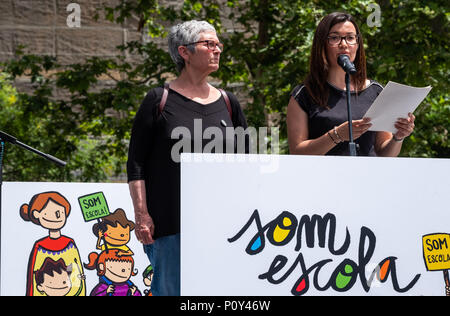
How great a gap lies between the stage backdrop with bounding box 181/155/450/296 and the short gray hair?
2.65 ft

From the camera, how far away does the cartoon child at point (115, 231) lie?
482 centimetres

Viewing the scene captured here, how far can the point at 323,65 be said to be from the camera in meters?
3.30

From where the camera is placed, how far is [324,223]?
8.30 ft

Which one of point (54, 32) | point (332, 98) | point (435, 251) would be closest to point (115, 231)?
point (332, 98)

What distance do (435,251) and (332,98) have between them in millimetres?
924

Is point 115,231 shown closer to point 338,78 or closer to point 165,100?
point 165,100

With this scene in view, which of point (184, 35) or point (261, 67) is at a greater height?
point (261, 67)

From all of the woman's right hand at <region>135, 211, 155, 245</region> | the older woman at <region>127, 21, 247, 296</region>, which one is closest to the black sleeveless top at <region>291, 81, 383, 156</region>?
the older woman at <region>127, 21, 247, 296</region>

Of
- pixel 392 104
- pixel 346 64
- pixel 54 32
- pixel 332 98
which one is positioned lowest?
pixel 392 104

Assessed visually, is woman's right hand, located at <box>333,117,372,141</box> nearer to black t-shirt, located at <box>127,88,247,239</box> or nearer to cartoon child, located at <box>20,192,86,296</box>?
black t-shirt, located at <box>127,88,247,239</box>

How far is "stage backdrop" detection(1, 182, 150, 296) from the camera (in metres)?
4.64
